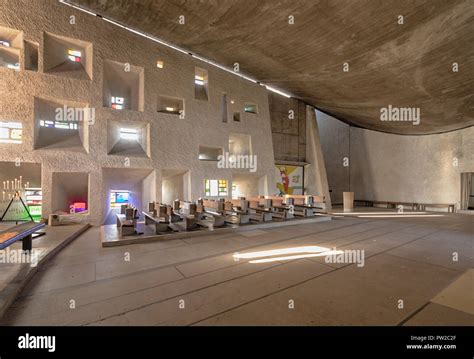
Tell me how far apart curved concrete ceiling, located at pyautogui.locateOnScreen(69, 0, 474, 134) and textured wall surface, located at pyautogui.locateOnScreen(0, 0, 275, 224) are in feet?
2.43

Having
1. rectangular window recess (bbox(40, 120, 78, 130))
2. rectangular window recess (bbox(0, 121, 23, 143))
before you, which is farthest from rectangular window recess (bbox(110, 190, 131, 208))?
rectangular window recess (bbox(0, 121, 23, 143))

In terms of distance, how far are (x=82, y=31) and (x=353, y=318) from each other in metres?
10.8

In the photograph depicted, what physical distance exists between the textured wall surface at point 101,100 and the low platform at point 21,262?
2.74 metres

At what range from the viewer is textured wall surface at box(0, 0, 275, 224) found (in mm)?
6820

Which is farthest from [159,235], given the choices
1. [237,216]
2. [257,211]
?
[257,211]

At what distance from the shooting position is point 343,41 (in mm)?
7102

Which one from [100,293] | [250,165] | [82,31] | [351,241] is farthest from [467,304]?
[82,31]

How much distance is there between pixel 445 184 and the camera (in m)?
12.3

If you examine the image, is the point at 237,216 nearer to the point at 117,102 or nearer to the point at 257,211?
the point at 257,211

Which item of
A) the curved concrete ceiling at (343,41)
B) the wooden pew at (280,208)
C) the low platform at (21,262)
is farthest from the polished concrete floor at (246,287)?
the curved concrete ceiling at (343,41)

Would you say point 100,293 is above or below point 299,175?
below

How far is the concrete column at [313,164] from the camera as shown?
45.7 feet

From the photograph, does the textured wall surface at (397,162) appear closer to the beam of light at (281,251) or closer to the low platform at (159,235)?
the low platform at (159,235)

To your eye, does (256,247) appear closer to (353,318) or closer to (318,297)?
(318,297)
